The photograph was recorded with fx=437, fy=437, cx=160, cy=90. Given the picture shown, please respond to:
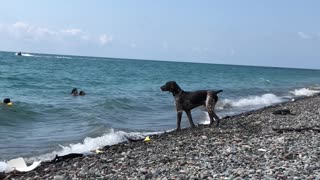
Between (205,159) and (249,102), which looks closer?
(205,159)

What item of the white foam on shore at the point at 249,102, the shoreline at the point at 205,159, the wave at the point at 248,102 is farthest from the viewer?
the white foam on shore at the point at 249,102

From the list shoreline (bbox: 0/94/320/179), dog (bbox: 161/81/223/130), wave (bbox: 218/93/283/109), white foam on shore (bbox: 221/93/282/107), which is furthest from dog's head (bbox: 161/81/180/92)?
white foam on shore (bbox: 221/93/282/107)

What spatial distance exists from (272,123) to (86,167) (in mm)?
7288

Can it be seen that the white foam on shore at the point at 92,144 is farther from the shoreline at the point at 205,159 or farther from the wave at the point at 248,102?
the wave at the point at 248,102

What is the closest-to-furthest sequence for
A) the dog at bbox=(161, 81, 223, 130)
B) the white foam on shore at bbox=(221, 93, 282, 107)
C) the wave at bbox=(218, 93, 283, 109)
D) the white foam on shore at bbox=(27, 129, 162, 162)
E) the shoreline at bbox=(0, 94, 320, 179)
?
the shoreline at bbox=(0, 94, 320, 179) < the white foam on shore at bbox=(27, 129, 162, 162) < the dog at bbox=(161, 81, 223, 130) < the wave at bbox=(218, 93, 283, 109) < the white foam on shore at bbox=(221, 93, 282, 107)

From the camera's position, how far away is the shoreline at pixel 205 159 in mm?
7168

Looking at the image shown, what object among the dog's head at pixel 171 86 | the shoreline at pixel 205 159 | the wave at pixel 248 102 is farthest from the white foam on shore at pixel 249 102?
the shoreline at pixel 205 159

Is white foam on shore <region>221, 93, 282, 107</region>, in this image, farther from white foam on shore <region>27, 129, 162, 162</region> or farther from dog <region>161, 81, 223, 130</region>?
white foam on shore <region>27, 129, 162, 162</region>

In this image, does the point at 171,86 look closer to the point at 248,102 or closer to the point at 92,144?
the point at 92,144

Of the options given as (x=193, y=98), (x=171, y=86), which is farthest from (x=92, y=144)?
→ (x=193, y=98)

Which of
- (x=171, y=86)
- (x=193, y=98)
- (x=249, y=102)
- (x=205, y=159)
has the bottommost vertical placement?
(x=249, y=102)

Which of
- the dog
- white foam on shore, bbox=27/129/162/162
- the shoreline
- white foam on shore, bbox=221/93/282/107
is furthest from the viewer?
white foam on shore, bbox=221/93/282/107

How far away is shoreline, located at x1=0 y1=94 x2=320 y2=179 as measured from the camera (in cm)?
717

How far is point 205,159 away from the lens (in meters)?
8.30
